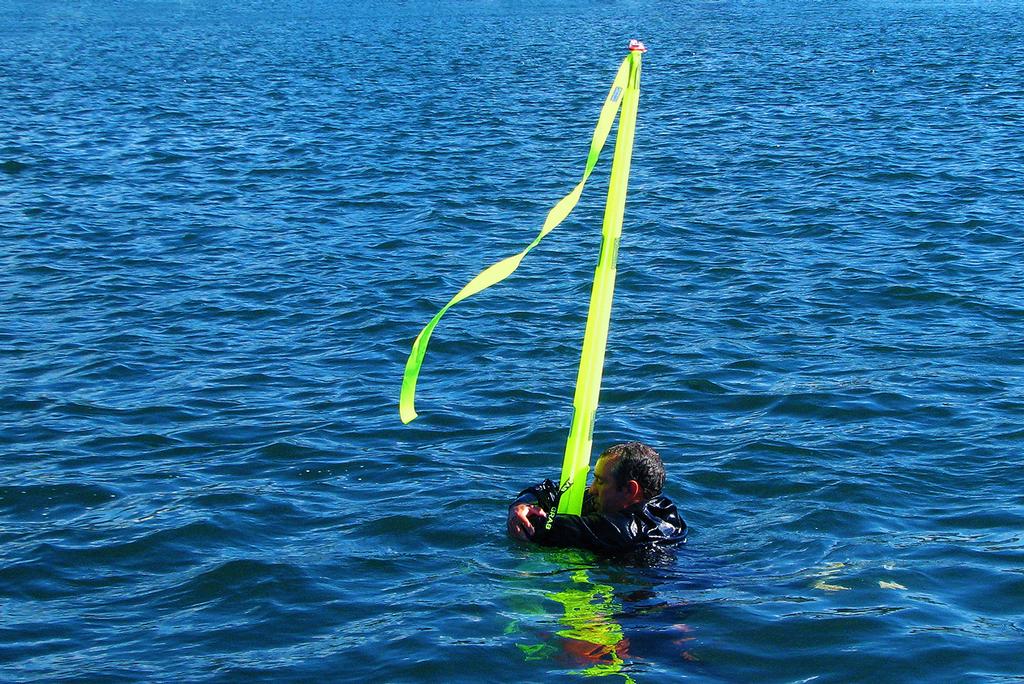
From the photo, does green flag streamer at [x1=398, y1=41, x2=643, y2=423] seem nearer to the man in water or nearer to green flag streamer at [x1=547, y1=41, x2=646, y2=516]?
green flag streamer at [x1=547, y1=41, x2=646, y2=516]

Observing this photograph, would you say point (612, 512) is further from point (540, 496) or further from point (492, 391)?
point (492, 391)

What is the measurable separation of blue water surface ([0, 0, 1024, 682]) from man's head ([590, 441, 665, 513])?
0.48m

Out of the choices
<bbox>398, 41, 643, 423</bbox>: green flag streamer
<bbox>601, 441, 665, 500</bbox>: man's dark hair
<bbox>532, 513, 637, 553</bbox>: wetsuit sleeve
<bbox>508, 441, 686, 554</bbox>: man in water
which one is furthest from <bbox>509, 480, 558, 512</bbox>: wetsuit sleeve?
<bbox>398, 41, 643, 423</bbox>: green flag streamer

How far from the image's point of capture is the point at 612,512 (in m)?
7.22

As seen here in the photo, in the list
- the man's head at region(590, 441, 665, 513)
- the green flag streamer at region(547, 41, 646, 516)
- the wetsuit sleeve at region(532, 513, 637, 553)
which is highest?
the green flag streamer at region(547, 41, 646, 516)

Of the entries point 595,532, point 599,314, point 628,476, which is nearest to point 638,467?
point 628,476

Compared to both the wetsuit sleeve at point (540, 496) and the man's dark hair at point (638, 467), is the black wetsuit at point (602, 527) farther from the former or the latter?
the man's dark hair at point (638, 467)

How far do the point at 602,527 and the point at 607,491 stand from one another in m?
0.22

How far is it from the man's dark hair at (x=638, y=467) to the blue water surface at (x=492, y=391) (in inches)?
22.8

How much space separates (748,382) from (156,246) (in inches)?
329

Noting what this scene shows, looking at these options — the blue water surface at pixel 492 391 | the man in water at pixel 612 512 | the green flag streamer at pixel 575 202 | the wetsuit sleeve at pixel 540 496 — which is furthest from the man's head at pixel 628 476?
the green flag streamer at pixel 575 202

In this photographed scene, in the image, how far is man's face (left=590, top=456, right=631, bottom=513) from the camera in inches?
280

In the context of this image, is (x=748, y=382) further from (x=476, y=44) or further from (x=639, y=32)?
(x=639, y=32)

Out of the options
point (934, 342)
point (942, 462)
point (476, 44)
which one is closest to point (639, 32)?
point (476, 44)
